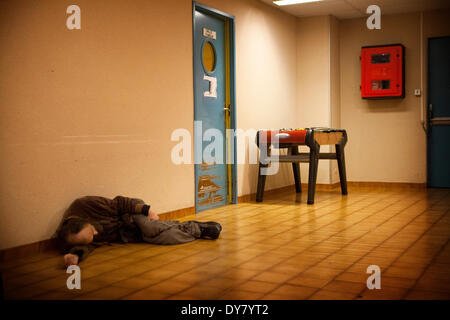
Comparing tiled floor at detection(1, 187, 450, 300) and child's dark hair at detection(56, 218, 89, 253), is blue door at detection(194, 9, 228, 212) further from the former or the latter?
child's dark hair at detection(56, 218, 89, 253)

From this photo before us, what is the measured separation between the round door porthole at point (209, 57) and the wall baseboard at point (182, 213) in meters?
1.63

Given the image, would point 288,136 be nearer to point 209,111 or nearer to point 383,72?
point 209,111

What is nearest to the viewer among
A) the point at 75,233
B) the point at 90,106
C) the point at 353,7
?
the point at 75,233

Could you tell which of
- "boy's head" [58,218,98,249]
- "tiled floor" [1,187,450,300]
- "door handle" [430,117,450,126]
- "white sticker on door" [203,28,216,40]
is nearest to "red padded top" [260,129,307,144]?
"tiled floor" [1,187,450,300]

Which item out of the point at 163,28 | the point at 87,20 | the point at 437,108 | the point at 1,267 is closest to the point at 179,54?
the point at 163,28

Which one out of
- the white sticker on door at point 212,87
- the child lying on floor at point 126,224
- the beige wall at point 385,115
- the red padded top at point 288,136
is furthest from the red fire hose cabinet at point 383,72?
the child lying on floor at point 126,224

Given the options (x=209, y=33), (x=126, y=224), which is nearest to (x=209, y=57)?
(x=209, y=33)

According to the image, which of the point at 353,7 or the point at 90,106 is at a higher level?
the point at 353,7

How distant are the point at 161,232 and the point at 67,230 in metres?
0.73

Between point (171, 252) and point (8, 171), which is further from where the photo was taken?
point (171, 252)

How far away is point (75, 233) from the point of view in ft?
11.6
